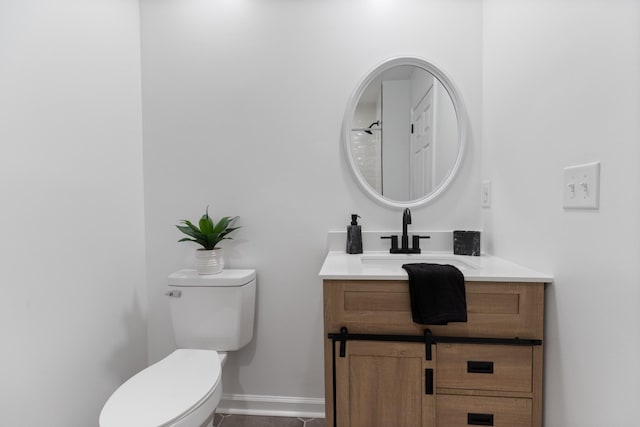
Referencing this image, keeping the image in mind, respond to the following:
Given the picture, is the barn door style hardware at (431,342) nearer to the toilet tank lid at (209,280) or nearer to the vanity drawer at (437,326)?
the vanity drawer at (437,326)

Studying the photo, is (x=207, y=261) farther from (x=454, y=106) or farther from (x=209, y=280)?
(x=454, y=106)

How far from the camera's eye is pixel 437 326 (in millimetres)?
1062

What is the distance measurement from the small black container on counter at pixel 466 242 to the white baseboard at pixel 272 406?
1.08m

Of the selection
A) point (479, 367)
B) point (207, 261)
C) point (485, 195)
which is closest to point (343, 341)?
point (479, 367)

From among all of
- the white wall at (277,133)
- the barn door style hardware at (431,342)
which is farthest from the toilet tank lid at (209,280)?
the barn door style hardware at (431,342)

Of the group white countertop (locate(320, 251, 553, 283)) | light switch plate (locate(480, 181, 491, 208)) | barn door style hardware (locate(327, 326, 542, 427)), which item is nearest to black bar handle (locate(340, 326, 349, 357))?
barn door style hardware (locate(327, 326, 542, 427))

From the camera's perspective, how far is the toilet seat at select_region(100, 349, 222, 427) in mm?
917

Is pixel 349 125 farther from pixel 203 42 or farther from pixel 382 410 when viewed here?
pixel 382 410

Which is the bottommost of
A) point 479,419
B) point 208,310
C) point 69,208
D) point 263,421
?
point 263,421

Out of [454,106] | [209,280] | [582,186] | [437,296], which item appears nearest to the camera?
[582,186]

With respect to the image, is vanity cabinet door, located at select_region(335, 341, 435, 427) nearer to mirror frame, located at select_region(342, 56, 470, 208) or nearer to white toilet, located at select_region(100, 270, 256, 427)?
white toilet, located at select_region(100, 270, 256, 427)

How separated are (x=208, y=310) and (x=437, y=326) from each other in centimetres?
103

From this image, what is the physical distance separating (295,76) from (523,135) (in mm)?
1101

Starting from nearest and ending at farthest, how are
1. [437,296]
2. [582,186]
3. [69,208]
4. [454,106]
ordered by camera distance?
[582,186], [437,296], [69,208], [454,106]
